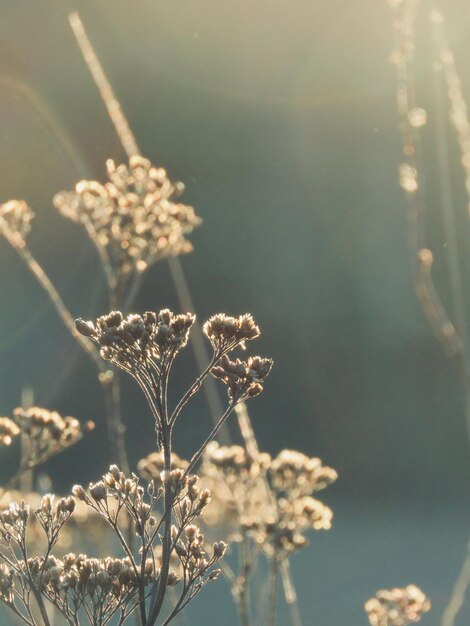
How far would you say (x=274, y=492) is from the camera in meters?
2.52

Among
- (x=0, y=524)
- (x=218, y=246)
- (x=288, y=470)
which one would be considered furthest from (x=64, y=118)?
(x=0, y=524)

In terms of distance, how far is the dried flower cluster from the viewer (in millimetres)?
2281

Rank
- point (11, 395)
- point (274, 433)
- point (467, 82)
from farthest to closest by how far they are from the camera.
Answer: point (274, 433)
point (11, 395)
point (467, 82)

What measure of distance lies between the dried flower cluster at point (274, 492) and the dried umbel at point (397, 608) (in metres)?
0.26

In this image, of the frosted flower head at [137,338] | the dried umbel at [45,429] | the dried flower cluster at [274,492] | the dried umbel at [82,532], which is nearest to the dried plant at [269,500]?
the dried flower cluster at [274,492]

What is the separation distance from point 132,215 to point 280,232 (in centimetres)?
942

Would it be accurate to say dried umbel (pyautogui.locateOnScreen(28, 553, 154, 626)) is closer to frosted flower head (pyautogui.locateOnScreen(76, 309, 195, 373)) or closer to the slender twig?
frosted flower head (pyautogui.locateOnScreen(76, 309, 195, 373))

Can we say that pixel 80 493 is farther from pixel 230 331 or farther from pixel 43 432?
pixel 43 432

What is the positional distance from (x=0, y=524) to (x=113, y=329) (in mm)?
454

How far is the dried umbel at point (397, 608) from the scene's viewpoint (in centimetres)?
203

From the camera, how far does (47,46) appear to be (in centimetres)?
1272

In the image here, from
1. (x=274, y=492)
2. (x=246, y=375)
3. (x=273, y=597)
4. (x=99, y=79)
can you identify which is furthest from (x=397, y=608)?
(x=99, y=79)

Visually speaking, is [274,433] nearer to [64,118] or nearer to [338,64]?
[64,118]

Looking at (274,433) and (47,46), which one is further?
(47,46)
